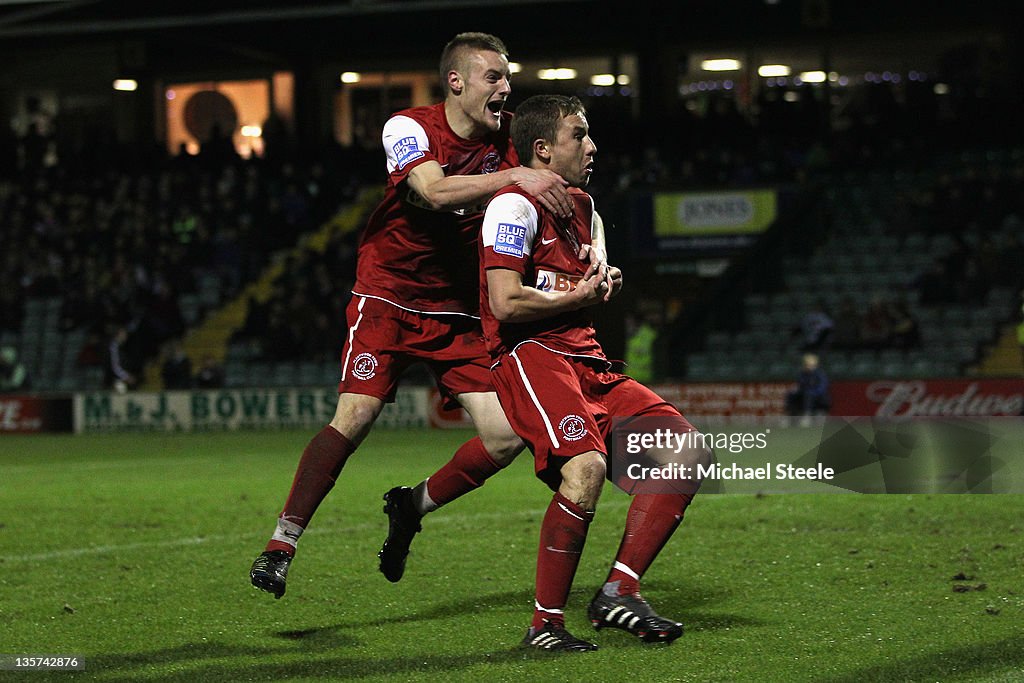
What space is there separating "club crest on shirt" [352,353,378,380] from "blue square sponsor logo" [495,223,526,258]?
1145mm

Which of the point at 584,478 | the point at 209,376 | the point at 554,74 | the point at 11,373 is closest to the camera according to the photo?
the point at 584,478

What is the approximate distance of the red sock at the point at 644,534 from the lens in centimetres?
520

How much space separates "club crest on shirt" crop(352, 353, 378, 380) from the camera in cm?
603

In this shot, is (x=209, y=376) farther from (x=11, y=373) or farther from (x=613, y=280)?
(x=613, y=280)

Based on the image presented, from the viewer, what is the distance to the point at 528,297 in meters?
5.09


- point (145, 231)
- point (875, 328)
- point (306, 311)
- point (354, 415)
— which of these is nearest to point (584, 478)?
point (354, 415)

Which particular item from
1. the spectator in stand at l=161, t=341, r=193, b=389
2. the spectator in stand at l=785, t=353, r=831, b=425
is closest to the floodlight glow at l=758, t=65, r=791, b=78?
the spectator in stand at l=785, t=353, r=831, b=425

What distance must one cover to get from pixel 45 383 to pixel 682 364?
36.0 feet

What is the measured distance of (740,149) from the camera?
26766 mm

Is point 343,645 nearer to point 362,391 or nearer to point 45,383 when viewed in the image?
point 362,391

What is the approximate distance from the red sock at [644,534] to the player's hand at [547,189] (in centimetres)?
108

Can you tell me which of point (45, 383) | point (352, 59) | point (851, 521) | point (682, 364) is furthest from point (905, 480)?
point (352, 59)

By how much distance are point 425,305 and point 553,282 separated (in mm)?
1064

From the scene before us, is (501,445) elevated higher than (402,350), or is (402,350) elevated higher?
(402,350)
